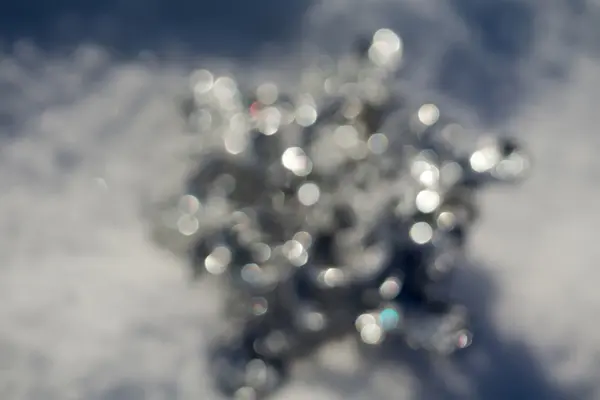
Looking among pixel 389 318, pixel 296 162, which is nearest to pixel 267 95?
pixel 296 162

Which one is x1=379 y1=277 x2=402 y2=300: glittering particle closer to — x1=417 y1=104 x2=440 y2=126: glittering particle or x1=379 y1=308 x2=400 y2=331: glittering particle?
x1=379 y1=308 x2=400 y2=331: glittering particle

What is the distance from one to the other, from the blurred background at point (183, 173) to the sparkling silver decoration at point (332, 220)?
8 centimetres

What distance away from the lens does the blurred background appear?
1338mm

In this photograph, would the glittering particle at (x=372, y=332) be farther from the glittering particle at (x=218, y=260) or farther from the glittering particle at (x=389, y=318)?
the glittering particle at (x=218, y=260)

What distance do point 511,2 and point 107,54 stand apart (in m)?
0.92

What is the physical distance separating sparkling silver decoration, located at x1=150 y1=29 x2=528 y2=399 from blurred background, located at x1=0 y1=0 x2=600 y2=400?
78mm

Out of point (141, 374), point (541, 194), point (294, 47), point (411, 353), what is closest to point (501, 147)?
point (541, 194)

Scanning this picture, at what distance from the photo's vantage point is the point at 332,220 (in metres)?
1.29

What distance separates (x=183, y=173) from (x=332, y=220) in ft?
1.40

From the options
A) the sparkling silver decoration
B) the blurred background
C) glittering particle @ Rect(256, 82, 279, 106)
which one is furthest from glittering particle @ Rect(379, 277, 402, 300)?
glittering particle @ Rect(256, 82, 279, 106)

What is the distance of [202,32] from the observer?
1.79 meters


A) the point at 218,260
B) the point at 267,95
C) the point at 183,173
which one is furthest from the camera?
the point at 183,173

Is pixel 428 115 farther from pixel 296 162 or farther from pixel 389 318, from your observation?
pixel 389 318

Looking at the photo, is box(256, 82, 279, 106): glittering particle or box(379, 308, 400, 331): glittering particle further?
box(256, 82, 279, 106): glittering particle
